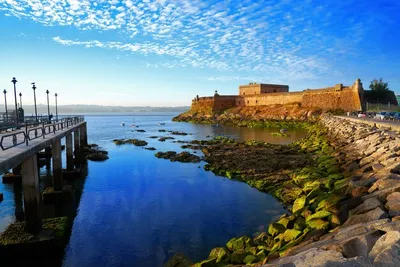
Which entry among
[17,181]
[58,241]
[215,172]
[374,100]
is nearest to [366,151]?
[215,172]

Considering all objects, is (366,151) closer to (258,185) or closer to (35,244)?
(258,185)

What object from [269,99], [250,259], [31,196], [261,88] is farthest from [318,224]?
[261,88]

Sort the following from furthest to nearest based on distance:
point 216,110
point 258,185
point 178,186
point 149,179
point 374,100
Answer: point 216,110, point 374,100, point 149,179, point 178,186, point 258,185

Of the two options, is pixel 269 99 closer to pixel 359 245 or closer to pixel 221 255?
pixel 221 255

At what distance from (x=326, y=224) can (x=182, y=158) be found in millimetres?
22041

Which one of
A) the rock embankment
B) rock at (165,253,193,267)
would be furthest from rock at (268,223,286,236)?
rock at (165,253,193,267)

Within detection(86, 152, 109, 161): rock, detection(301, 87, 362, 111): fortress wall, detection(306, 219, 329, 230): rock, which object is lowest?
detection(86, 152, 109, 161): rock

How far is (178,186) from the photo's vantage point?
20.9 metres

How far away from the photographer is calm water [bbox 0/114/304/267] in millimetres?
11672

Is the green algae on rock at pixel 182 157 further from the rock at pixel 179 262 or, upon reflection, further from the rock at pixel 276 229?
the rock at pixel 179 262

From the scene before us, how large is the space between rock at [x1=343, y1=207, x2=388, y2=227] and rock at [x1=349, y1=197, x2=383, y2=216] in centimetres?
44

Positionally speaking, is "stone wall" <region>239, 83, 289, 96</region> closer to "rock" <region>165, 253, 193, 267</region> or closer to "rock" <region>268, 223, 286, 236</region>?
"rock" <region>268, 223, 286, 236</region>

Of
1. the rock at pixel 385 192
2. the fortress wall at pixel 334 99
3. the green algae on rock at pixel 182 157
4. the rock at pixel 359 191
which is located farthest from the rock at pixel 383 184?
the fortress wall at pixel 334 99

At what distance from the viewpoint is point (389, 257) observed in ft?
15.6
